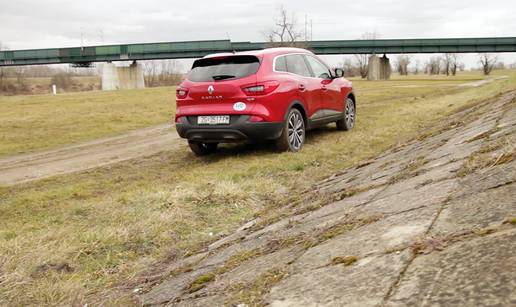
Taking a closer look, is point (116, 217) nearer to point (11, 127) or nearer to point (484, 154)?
point (484, 154)

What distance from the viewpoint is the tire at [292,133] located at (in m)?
8.12

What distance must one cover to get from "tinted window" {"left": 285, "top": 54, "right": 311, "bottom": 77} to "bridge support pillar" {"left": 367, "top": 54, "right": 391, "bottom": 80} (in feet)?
225

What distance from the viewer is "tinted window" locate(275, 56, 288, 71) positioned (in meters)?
8.32

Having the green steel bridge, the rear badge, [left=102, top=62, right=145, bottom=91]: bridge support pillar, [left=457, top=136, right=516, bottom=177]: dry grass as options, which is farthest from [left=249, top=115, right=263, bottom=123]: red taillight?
[left=102, top=62, right=145, bottom=91]: bridge support pillar

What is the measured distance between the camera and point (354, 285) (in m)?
2.02

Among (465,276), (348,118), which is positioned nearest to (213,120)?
(348,118)

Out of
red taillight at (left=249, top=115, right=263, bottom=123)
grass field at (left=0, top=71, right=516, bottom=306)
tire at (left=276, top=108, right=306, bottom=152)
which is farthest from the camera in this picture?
tire at (left=276, top=108, right=306, bottom=152)

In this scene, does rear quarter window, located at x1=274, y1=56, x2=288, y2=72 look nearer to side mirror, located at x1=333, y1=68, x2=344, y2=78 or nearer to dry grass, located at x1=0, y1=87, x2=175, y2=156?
side mirror, located at x1=333, y1=68, x2=344, y2=78

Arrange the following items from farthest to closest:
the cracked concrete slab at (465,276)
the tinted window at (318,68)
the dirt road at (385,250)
Result: the tinted window at (318,68) < the dirt road at (385,250) < the cracked concrete slab at (465,276)

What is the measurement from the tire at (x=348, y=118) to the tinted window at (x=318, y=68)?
112cm

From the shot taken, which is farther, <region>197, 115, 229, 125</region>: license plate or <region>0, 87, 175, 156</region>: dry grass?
<region>0, 87, 175, 156</region>: dry grass

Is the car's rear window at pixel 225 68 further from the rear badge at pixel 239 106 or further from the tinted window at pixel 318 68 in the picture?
the tinted window at pixel 318 68

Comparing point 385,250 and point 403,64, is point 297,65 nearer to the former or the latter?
point 385,250

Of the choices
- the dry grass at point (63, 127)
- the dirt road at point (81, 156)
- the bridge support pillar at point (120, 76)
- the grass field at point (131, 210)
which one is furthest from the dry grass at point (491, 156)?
the bridge support pillar at point (120, 76)
